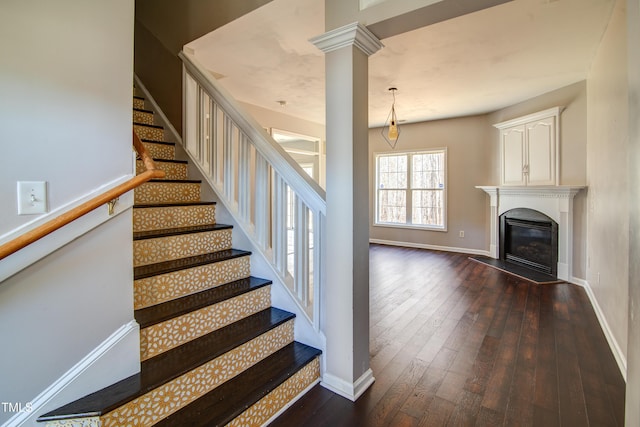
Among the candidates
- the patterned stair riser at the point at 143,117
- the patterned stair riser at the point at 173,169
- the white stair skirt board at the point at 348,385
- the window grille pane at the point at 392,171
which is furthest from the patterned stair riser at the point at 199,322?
the window grille pane at the point at 392,171

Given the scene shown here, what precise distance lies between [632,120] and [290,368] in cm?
192

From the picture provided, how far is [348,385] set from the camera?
6.02 feet

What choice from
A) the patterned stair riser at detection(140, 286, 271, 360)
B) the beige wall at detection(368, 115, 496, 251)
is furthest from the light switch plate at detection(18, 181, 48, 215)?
the beige wall at detection(368, 115, 496, 251)

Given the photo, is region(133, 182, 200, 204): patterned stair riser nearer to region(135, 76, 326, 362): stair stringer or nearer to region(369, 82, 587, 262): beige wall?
region(135, 76, 326, 362): stair stringer

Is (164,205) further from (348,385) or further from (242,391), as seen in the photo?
(348,385)

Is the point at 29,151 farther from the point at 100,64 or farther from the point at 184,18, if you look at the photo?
the point at 184,18

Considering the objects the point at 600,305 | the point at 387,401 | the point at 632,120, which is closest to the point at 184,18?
the point at 632,120

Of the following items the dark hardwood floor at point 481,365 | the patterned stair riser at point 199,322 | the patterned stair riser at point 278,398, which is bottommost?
the dark hardwood floor at point 481,365

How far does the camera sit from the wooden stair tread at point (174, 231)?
1929 millimetres

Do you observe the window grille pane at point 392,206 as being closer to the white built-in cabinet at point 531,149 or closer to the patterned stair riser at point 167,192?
the white built-in cabinet at point 531,149

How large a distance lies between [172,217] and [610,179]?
145 inches

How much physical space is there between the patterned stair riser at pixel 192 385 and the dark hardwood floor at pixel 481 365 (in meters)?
0.36

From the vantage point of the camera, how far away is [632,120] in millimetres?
1159

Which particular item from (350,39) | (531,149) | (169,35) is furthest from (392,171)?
(350,39)
